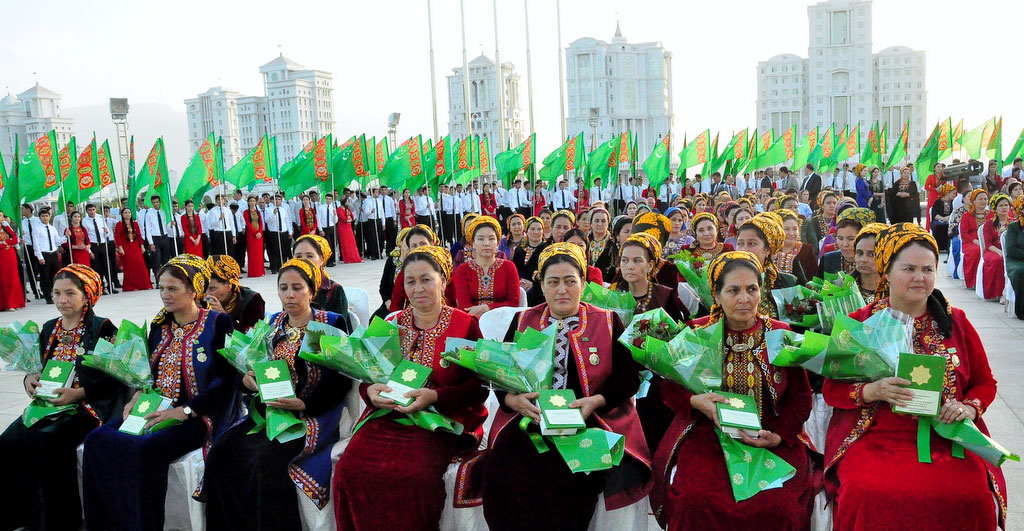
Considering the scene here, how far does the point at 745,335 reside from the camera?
295 centimetres

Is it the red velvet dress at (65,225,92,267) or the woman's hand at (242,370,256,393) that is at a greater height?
the red velvet dress at (65,225,92,267)

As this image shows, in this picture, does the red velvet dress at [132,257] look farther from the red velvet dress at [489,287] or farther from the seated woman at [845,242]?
the seated woman at [845,242]

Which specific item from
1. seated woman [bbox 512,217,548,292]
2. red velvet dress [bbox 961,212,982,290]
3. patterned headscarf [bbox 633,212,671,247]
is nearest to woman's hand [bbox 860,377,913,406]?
patterned headscarf [bbox 633,212,671,247]

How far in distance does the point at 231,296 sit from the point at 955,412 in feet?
11.7

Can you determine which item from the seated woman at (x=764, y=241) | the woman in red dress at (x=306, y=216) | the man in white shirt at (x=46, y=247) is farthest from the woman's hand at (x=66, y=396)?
the woman in red dress at (x=306, y=216)

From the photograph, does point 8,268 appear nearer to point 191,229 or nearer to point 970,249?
point 191,229

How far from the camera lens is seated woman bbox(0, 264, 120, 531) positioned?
358 cm

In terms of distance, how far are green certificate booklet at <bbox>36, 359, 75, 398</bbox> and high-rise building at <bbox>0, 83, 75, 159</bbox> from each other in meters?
73.8

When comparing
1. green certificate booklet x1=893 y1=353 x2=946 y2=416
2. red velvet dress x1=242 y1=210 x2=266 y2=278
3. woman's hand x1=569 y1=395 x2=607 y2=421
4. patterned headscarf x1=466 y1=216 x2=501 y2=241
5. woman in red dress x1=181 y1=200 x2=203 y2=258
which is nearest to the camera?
green certificate booklet x1=893 y1=353 x2=946 y2=416

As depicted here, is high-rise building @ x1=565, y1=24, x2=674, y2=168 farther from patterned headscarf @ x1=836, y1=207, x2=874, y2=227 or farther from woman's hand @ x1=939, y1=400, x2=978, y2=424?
woman's hand @ x1=939, y1=400, x2=978, y2=424

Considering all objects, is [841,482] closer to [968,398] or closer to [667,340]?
[968,398]

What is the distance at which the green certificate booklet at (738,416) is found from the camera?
2607mm

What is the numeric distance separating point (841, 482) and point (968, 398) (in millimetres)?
527

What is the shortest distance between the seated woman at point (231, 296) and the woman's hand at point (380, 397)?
4.93 ft
